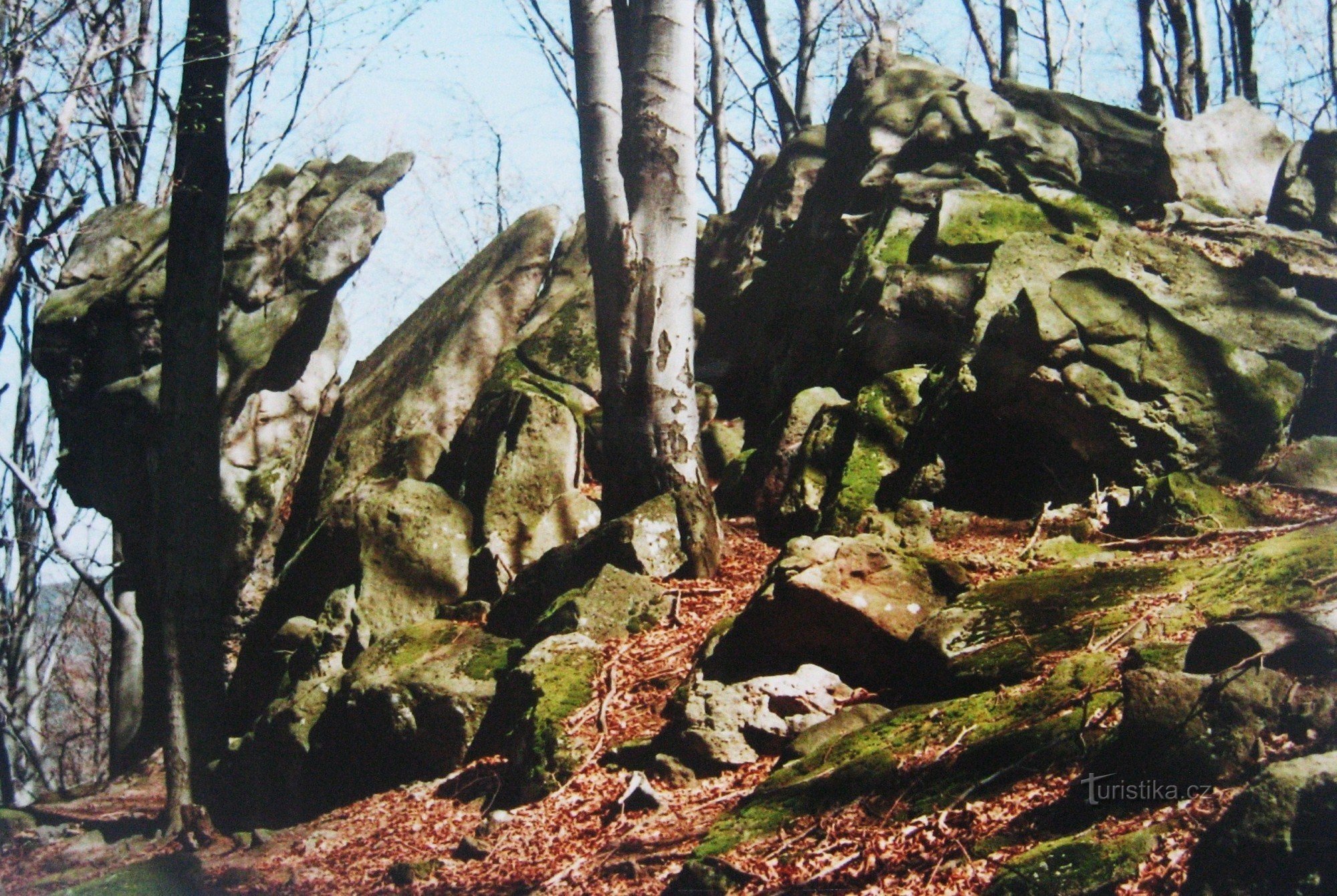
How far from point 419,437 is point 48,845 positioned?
4553mm

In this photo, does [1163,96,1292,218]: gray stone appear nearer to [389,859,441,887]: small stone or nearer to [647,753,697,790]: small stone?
[647,753,697,790]: small stone

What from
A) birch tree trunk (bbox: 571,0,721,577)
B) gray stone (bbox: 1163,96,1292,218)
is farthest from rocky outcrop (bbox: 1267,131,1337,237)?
birch tree trunk (bbox: 571,0,721,577)

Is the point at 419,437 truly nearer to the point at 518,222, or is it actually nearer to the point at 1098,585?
the point at 518,222

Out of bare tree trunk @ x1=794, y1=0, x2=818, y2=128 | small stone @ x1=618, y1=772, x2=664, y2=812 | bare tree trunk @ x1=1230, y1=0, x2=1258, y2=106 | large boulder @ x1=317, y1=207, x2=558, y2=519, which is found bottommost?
small stone @ x1=618, y1=772, x2=664, y2=812

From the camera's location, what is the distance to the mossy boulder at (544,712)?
5.15 metres

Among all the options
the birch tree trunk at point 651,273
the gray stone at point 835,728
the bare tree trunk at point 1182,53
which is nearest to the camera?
the gray stone at point 835,728

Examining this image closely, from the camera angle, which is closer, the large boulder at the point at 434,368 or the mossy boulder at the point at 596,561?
the mossy boulder at the point at 596,561

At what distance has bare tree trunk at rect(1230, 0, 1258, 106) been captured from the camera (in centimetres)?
1434

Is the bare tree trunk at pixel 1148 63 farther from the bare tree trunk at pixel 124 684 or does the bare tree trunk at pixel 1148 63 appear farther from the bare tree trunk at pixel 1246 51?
A: the bare tree trunk at pixel 124 684

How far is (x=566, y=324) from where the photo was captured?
10727 millimetres

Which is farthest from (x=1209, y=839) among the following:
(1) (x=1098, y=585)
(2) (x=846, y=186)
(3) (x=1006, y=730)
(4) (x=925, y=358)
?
(2) (x=846, y=186)

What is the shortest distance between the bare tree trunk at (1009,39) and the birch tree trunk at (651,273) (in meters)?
10.4

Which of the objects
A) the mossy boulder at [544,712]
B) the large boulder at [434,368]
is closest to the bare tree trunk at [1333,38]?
the large boulder at [434,368]

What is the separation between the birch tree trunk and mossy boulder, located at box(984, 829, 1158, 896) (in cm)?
424
